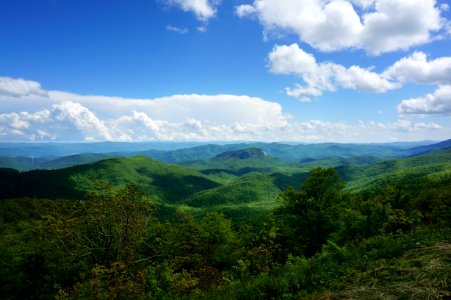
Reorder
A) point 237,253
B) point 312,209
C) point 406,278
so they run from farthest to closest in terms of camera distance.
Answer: point 312,209 → point 237,253 → point 406,278

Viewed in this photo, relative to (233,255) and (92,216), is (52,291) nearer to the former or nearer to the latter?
(92,216)

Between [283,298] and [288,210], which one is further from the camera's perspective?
[288,210]

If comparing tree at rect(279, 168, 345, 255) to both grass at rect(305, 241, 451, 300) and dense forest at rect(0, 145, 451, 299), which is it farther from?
grass at rect(305, 241, 451, 300)

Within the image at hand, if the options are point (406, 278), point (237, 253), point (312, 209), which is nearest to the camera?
point (406, 278)

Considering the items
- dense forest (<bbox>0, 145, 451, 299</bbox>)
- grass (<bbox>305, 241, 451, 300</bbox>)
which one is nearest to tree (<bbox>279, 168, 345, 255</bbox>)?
dense forest (<bbox>0, 145, 451, 299</bbox>)

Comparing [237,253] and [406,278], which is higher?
[406,278]

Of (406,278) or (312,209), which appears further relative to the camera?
(312,209)

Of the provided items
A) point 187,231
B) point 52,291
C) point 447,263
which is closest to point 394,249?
point 447,263

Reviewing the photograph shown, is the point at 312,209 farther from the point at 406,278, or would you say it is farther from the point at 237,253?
the point at 406,278

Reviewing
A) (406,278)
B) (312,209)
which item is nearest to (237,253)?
(312,209)

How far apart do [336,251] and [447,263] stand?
20.1ft

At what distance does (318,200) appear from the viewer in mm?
40156

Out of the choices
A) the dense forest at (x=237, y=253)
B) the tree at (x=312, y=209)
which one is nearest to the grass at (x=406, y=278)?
the dense forest at (x=237, y=253)

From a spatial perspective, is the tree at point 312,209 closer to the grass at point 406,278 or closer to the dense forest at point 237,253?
the dense forest at point 237,253
